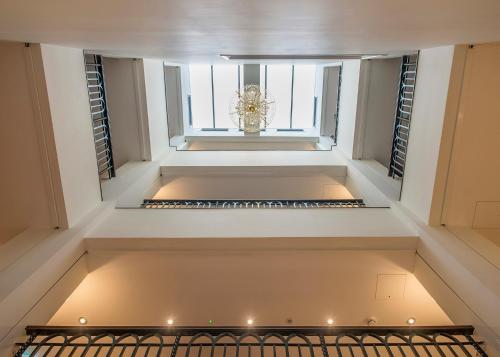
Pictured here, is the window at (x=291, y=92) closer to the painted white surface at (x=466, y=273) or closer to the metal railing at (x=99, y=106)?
the metal railing at (x=99, y=106)

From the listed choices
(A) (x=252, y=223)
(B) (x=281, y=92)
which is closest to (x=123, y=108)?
(A) (x=252, y=223)

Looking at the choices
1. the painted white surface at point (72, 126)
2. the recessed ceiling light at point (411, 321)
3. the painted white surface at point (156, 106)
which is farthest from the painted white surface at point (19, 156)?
the recessed ceiling light at point (411, 321)

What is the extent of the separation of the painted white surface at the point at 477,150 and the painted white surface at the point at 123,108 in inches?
168

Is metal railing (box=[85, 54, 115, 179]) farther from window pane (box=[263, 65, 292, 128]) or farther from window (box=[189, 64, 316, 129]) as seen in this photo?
window pane (box=[263, 65, 292, 128])

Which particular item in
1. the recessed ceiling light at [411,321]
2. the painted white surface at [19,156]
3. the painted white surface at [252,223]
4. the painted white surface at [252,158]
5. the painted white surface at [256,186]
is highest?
the painted white surface at [19,156]

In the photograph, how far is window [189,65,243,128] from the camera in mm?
9562

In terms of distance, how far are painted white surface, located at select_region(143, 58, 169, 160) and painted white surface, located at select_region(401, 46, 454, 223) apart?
12.4 feet

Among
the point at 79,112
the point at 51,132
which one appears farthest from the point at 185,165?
the point at 51,132

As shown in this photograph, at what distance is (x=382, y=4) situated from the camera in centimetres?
113

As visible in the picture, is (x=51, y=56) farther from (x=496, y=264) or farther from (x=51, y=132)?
(x=496, y=264)

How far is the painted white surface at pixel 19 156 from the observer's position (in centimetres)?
267

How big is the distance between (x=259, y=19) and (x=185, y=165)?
4.22m

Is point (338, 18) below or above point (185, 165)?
above

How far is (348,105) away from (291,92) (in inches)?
164
